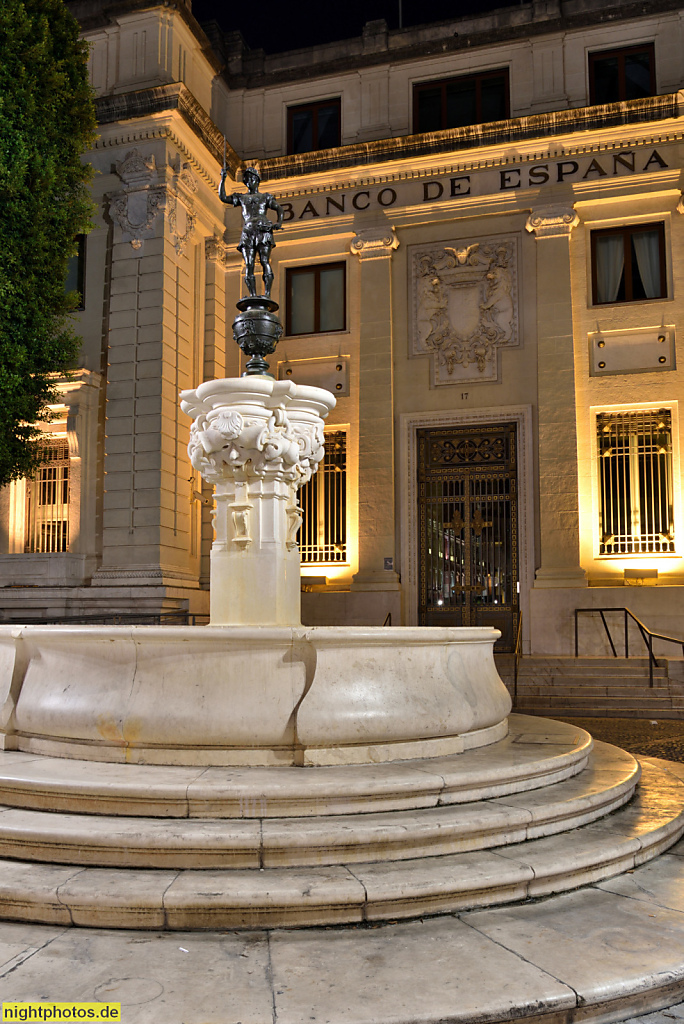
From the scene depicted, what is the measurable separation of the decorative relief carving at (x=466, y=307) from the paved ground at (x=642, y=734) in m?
8.05

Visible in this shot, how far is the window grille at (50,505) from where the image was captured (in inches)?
634

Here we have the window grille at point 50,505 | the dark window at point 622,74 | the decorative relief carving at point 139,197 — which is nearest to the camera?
the decorative relief carving at point 139,197

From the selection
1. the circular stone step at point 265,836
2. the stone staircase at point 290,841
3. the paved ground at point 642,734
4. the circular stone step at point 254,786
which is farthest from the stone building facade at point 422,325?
the circular stone step at point 265,836

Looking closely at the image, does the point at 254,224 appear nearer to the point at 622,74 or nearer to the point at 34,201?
the point at 34,201

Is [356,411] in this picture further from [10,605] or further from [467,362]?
[10,605]

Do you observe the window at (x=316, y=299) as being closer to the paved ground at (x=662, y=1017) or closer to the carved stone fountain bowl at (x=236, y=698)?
the carved stone fountain bowl at (x=236, y=698)

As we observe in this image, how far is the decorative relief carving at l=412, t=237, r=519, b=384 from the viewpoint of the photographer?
16.6 metres

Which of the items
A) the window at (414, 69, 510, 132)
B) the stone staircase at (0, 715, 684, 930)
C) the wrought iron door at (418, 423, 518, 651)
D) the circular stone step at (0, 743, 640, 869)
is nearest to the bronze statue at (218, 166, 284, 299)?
the stone staircase at (0, 715, 684, 930)

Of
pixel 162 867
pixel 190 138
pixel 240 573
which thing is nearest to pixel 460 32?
pixel 190 138

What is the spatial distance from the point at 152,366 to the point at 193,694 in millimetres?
11383

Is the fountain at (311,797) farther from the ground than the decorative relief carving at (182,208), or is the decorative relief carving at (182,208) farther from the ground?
the decorative relief carving at (182,208)

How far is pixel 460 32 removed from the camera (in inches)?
688

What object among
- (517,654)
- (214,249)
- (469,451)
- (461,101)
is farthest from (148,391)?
(461,101)

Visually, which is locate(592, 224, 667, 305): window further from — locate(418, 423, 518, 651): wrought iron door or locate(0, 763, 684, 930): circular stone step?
locate(0, 763, 684, 930): circular stone step
